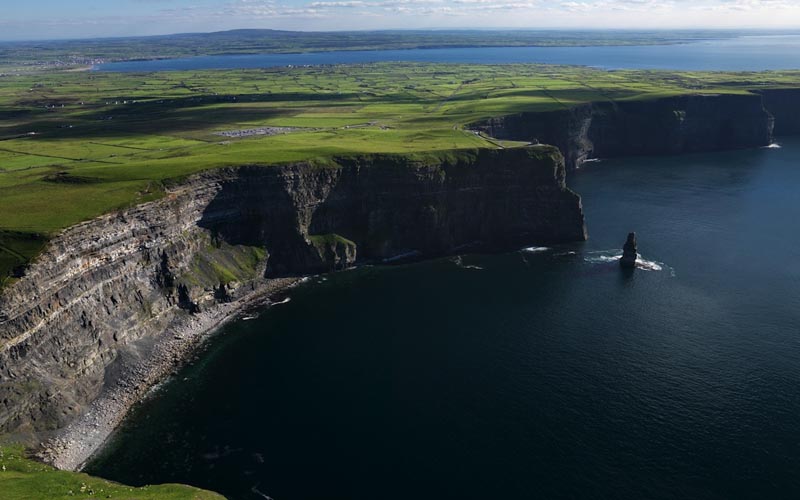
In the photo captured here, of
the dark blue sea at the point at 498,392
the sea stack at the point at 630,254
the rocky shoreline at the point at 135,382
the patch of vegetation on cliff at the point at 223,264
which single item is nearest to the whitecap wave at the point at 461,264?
the dark blue sea at the point at 498,392

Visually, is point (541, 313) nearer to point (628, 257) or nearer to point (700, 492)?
point (628, 257)

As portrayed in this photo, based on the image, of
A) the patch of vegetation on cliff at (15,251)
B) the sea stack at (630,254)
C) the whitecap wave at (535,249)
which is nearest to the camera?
the patch of vegetation on cliff at (15,251)

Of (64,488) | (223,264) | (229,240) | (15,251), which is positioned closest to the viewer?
(64,488)

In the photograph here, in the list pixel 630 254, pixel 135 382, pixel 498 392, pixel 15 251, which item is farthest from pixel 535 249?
pixel 15 251

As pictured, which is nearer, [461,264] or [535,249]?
[461,264]

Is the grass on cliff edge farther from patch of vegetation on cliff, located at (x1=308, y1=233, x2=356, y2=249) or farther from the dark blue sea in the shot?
patch of vegetation on cliff, located at (x1=308, y1=233, x2=356, y2=249)

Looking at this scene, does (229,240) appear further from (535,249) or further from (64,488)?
(535,249)

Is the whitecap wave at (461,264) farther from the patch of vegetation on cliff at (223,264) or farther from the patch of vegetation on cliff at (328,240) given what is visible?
the patch of vegetation on cliff at (223,264)
